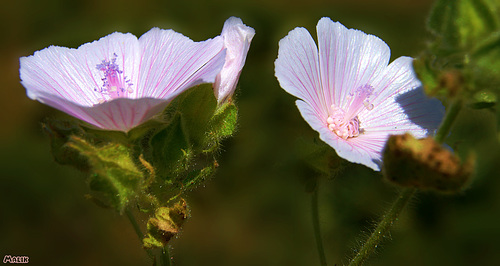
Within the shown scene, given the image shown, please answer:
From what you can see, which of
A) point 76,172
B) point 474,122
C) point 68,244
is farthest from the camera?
point 68,244

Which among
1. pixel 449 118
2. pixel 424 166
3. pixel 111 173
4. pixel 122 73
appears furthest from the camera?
pixel 122 73

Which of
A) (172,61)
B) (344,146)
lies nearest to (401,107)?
(344,146)

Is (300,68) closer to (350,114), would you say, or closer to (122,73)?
(350,114)

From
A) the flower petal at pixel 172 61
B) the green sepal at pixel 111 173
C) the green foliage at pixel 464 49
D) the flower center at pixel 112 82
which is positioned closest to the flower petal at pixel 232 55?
the flower petal at pixel 172 61

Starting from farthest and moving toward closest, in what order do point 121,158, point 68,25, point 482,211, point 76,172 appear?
point 68,25 → point 482,211 → point 76,172 → point 121,158

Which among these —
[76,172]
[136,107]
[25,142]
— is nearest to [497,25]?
[136,107]

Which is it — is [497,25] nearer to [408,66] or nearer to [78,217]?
[408,66]
